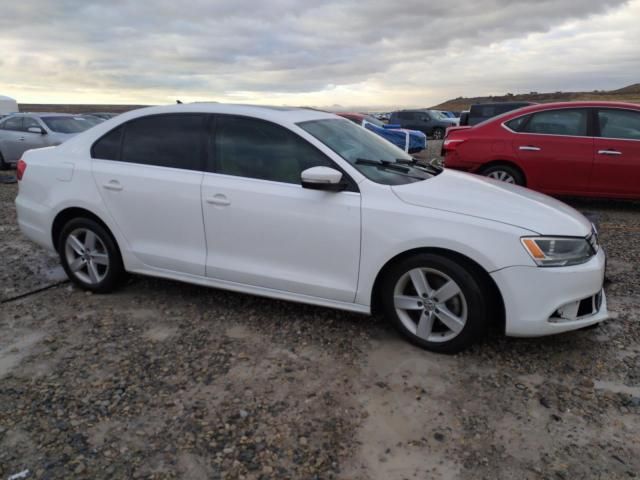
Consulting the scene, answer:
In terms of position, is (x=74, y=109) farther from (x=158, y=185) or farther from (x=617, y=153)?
(x=158, y=185)

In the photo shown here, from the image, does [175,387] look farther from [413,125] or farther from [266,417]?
[413,125]

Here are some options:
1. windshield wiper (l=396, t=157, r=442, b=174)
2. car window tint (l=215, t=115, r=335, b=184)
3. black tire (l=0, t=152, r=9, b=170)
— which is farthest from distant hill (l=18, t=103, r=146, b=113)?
windshield wiper (l=396, t=157, r=442, b=174)

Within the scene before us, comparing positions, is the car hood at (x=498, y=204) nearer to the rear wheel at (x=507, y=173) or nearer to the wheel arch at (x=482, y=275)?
the wheel arch at (x=482, y=275)

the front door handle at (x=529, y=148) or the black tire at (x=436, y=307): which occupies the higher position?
the front door handle at (x=529, y=148)

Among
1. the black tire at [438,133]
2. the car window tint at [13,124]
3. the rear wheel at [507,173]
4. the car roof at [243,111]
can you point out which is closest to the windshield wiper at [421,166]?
the car roof at [243,111]

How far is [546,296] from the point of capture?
2.96m

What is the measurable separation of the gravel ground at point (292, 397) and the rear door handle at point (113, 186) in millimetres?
953

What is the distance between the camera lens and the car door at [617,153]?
6.54 m

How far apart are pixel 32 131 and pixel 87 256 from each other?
942 centimetres

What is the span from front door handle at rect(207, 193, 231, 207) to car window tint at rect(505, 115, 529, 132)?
16.9 ft

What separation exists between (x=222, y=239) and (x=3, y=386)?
1616 millimetres

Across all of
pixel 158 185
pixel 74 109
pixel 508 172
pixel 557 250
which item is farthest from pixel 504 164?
pixel 74 109

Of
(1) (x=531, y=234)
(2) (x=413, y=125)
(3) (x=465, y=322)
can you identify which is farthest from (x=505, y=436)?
(2) (x=413, y=125)

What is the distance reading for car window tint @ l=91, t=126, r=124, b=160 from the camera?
409 cm
